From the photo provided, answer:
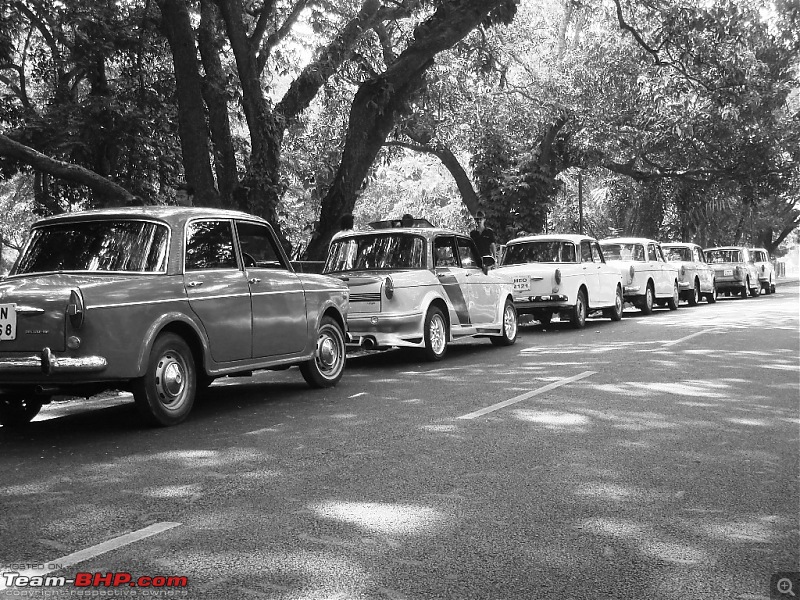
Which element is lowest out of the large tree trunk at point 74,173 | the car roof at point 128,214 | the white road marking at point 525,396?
the white road marking at point 525,396

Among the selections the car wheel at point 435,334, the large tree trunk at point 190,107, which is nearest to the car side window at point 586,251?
the car wheel at point 435,334

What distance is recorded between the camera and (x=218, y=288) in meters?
8.74

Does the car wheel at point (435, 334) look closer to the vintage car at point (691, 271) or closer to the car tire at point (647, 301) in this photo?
the car tire at point (647, 301)

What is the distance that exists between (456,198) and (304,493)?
130 feet

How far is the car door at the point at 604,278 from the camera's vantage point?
20297 millimetres

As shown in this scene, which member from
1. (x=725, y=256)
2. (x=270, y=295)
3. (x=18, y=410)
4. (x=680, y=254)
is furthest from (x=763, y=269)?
(x=18, y=410)

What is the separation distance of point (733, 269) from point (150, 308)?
28588mm

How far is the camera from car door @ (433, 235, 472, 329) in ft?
44.2

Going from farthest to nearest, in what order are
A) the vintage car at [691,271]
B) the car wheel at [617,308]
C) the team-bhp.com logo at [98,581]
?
1. the vintage car at [691,271]
2. the car wheel at [617,308]
3. the team-bhp.com logo at [98,581]

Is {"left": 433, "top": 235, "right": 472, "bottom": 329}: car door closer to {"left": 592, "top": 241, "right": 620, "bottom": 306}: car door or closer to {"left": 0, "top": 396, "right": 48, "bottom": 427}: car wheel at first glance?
{"left": 0, "top": 396, "right": 48, "bottom": 427}: car wheel

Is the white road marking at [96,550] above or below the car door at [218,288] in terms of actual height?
below

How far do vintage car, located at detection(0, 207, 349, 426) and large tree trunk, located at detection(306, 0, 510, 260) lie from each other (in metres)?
7.97

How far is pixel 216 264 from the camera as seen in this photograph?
900cm

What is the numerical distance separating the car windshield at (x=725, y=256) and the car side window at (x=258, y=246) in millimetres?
26630
